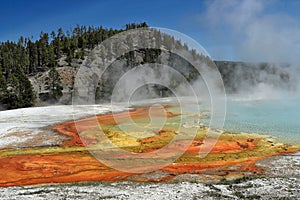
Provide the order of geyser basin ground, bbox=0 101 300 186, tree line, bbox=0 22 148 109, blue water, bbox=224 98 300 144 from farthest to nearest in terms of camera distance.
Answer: tree line, bbox=0 22 148 109
blue water, bbox=224 98 300 144
geyser basin ground, bbox=0 101 300 186

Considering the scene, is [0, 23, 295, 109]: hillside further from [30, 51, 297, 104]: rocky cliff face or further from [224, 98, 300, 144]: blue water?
[224, 98, 300, 144]: blue water

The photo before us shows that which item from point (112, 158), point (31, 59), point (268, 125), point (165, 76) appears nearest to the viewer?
point (112, 158)

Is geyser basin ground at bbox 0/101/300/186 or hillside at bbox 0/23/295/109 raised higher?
hillside at bbox 0/23/295/109

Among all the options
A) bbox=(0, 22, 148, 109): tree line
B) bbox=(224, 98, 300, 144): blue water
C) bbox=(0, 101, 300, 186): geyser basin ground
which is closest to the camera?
bbox=(0, 101, 300, 186): geyser basin ground

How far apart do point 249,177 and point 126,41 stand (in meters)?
101

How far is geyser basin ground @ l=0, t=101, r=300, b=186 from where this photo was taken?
14.5 meters

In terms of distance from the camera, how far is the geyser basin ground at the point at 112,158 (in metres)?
14.5

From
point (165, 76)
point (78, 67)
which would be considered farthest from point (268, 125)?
point (78, 67)

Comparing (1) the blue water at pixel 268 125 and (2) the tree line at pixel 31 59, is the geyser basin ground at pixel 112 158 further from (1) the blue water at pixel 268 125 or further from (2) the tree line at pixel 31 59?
(2) the tree line at pixel 31 59

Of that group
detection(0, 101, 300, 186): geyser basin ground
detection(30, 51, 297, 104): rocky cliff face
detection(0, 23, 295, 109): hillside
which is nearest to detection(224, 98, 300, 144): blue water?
detection(0, 101, 300, 186): geyser basin ground

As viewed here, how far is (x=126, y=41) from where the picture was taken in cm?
11044

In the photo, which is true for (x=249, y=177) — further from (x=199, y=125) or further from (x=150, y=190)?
(x=199, y=125)

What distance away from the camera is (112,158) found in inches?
706

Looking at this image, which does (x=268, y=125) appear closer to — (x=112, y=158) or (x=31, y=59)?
(x=112, y=158)
